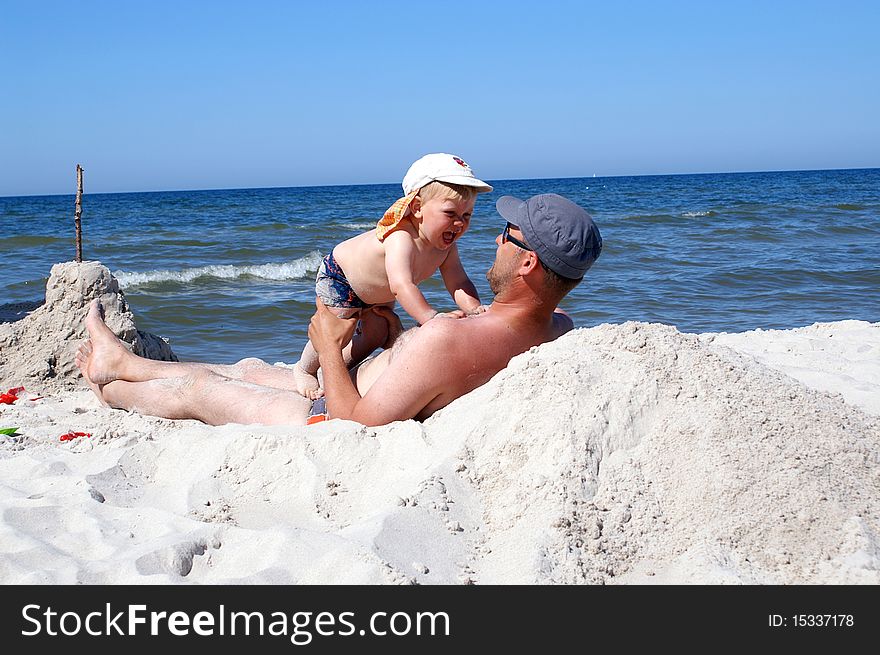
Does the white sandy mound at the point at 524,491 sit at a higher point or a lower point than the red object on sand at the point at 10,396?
higher

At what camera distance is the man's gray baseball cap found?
10.4ft

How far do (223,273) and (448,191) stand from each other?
1006 cm

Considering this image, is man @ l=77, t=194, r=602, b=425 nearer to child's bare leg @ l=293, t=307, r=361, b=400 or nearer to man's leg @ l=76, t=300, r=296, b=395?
child's bare leg @ l=293, t=307, r=361, b=400

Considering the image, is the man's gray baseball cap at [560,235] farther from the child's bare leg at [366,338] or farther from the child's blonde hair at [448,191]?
the child's bare leg at [366,338]

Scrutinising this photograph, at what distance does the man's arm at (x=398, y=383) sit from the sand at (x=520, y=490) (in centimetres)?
9

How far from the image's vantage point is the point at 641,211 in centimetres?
2781

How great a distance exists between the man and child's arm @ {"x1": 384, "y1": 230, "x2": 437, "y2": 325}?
0.23 m

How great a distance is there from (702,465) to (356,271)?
220cm

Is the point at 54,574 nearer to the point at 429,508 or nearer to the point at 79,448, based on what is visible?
the point at 429,508

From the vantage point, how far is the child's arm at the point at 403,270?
12.6 ft

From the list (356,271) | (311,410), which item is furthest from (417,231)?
(311,410)

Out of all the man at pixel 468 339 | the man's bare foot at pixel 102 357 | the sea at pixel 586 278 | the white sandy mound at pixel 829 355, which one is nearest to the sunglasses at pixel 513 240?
the man at pixel 468 339

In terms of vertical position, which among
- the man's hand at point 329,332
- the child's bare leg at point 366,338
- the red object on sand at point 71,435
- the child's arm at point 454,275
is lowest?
the red object on sand at point 71,435

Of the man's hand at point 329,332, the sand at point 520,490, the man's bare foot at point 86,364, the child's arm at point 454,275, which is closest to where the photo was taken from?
the sand at point 520,490
